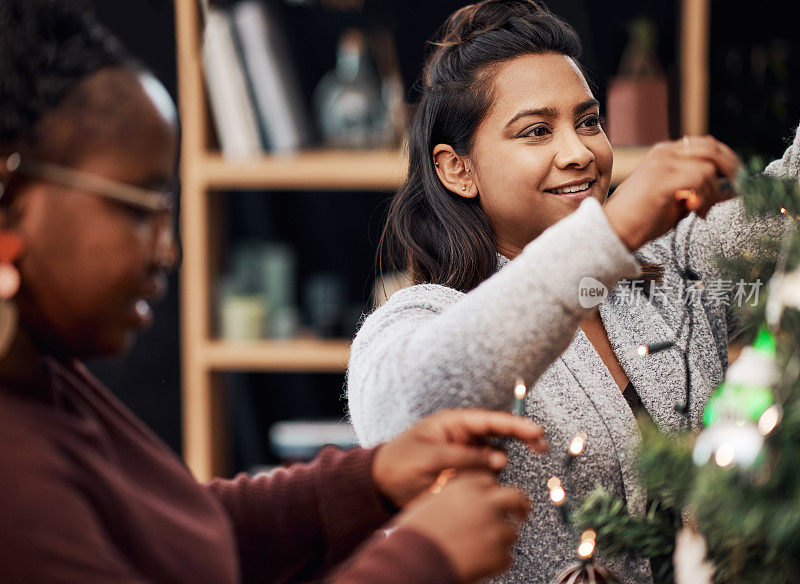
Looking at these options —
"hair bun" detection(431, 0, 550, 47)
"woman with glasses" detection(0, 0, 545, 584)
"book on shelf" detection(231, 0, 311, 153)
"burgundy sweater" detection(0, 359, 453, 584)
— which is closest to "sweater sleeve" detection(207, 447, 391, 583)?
"burgundy sweater" detection(0, 359, 453, 584)

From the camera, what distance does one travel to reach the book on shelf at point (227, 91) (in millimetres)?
1873

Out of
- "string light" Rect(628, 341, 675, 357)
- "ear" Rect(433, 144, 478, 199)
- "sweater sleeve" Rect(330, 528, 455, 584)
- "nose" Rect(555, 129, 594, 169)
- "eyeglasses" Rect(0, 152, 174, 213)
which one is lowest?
"string light" Rect(628, 341, 675, 357)

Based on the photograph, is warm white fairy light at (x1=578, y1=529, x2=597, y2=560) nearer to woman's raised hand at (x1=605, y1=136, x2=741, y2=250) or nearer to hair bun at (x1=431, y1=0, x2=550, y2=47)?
woman's raised hand at (x1=605, y1=136, x2=741, y2=250)

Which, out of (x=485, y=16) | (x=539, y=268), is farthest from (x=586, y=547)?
(x=485, y=16)

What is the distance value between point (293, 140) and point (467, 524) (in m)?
1.53

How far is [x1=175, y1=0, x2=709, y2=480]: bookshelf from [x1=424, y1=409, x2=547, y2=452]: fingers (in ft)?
4.24

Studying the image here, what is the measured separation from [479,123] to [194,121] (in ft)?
3.53

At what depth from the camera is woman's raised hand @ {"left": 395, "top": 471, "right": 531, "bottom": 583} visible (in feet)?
1.67

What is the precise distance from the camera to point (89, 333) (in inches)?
20.7

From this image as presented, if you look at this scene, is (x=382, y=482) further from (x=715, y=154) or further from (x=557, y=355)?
(x=715, y=154)

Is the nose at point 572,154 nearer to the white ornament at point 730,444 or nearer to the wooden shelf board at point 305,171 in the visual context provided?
the white ornament at point 730,444

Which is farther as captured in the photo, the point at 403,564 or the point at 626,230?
the point at 626,230

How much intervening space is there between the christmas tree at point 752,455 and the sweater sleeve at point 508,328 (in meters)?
0.12

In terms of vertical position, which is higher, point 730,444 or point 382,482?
point 730,444
